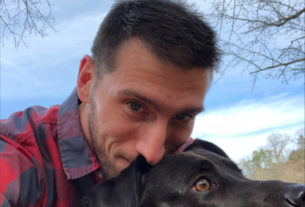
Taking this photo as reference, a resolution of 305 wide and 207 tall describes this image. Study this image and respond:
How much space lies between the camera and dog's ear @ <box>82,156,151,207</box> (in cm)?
212

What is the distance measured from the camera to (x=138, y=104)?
7.24ft

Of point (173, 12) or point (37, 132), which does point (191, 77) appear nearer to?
point (173, 12)

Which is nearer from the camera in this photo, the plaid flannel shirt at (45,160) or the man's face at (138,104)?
the plaid flannel shirt at (45,160)

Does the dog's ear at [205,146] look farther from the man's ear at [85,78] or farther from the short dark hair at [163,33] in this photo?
the man's ear at [85,78]

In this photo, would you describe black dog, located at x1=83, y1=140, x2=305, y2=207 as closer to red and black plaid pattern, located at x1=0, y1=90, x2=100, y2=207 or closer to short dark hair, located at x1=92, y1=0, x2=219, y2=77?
red and black plaid pattern, located at x1=0, y1=90, x2=100, y2=207

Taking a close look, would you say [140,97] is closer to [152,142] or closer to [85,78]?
[152,142]

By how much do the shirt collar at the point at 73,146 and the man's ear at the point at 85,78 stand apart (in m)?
0.15

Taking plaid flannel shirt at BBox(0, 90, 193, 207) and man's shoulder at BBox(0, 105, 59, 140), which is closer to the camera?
plaid flannel shirt at BBox(0, 90, 193, 207)

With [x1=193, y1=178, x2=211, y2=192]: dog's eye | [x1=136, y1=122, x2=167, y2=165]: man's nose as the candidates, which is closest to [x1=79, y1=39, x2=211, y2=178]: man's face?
[x1=136, y1=122, x2=167, y2=165]: man's nose

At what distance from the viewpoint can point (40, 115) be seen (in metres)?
2.60

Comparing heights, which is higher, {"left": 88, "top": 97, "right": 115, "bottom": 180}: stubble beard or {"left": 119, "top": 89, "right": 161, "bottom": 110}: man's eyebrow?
{"left": 119, "top": 89, "right": 161, "bottom": 110}: man's eyebrow

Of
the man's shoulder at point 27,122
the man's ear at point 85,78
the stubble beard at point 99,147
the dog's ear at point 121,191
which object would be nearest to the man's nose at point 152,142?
the dog's ear at point 121,191

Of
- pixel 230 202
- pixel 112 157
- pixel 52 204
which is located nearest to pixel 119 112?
pixel 112 157

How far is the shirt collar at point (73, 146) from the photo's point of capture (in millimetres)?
2260
